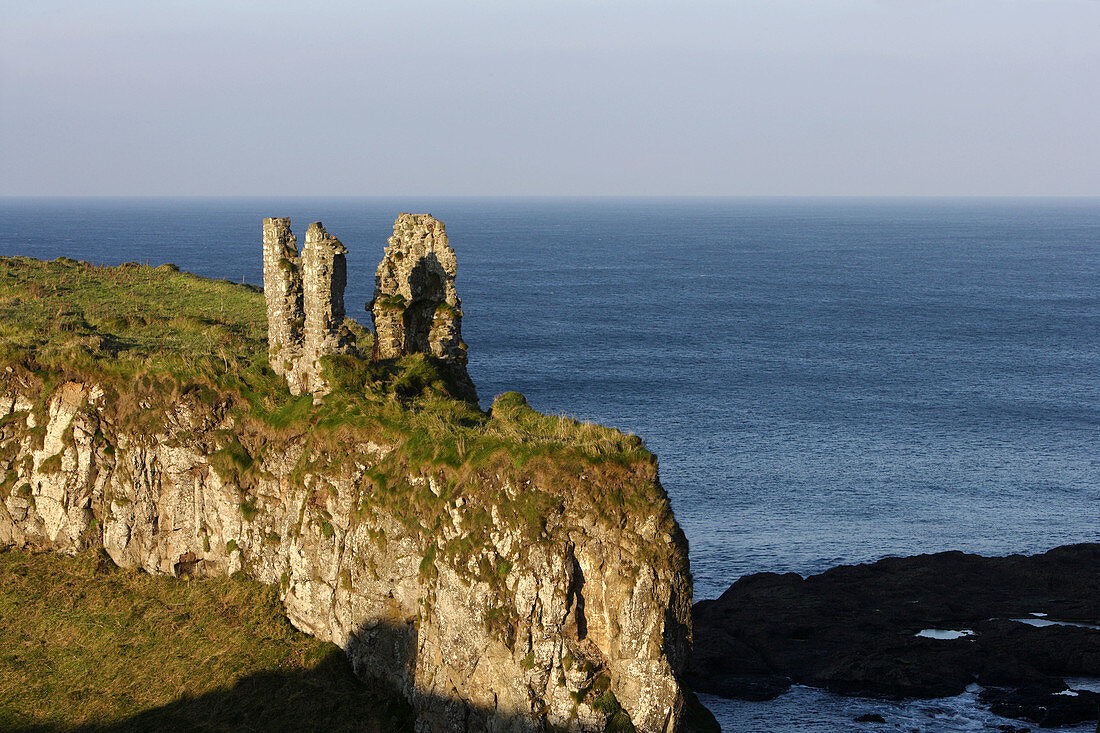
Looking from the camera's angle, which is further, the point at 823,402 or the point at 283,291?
the point at 823,402

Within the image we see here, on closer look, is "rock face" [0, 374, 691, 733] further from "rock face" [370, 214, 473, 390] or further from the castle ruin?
"rock face" [370, 214, 473, 390]

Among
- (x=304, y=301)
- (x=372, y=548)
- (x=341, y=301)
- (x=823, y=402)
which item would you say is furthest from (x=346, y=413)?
(x=823, y=402)

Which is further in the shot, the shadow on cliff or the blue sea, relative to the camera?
the blue sea

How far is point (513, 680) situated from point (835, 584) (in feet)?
95.6

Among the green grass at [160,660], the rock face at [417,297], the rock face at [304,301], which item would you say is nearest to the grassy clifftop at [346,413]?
the rock face at [304,301]

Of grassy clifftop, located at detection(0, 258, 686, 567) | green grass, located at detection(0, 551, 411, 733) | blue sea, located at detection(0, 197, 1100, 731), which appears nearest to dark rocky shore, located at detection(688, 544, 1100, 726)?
blue sea, located at detection(0, 197, 1100, 731)

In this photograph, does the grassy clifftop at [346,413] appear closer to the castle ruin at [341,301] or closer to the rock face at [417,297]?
the castle ruin at [341,301]

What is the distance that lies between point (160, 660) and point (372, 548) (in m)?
7.05

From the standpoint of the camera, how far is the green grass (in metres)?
28.1

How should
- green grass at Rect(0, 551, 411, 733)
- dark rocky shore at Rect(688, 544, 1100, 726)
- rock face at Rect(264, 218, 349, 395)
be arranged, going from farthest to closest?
dark rocky shore at Rect(688, 544, 1100, 726), rock face at Rect(264, 218, 349, 395), green grass at Rect(0, 551, 411, 733)

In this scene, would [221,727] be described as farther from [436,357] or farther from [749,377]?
[749,377]

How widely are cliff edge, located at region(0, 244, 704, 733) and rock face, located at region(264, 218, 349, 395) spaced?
23 centimetres

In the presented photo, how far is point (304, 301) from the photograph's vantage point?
33438 millimetres

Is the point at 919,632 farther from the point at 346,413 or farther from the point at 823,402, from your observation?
the point at 823,402
